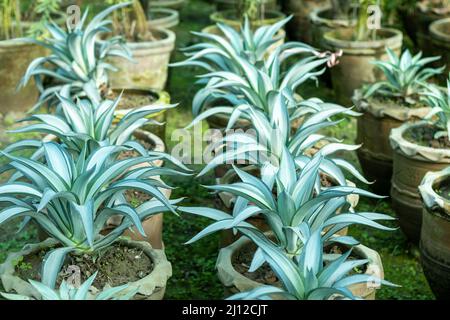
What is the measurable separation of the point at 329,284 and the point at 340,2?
401cm

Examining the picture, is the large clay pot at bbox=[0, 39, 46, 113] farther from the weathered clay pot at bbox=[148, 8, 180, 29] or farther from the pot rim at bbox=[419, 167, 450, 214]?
the pot rim at bbox=[419, 167, 450, 214]

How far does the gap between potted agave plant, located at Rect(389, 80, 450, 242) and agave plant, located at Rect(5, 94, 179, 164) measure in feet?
4.21

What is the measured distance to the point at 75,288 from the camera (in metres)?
2.68

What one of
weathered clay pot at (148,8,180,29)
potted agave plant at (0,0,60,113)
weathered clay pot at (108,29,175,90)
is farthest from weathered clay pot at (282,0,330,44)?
potted agave plant at (0,0,60,113)

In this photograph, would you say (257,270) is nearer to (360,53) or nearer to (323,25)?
(360,53)

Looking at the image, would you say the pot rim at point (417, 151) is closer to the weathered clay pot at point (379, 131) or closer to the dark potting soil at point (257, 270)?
the weathered clay pot at point (379, 131)

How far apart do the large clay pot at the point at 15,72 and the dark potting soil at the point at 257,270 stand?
286 centimetres

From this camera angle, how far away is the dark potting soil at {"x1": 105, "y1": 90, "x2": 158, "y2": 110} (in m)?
4.58

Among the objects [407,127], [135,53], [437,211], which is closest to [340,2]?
[135,53]

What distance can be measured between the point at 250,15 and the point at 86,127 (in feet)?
9.08

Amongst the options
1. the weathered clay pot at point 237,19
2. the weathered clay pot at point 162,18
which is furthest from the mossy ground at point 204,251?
the weathered clay pot at point 162,18

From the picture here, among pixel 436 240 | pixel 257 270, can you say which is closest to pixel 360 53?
pixel 436 240

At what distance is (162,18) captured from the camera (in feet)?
21.3

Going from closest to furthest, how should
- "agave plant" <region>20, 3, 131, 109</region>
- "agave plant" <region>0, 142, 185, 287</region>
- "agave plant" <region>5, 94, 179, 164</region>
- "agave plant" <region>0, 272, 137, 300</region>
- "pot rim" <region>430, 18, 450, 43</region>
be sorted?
"agave plant" <region>0, 272, 137, 300</region>
"agave plant" <region>0, 142, 185, 287</region>
"agave plant" <region>5, 94, 179, 164</region>
"agave plant" <region>20, 3, 131, 109</region>
"pot rim" <region>430, 18, 450, 43</region>
